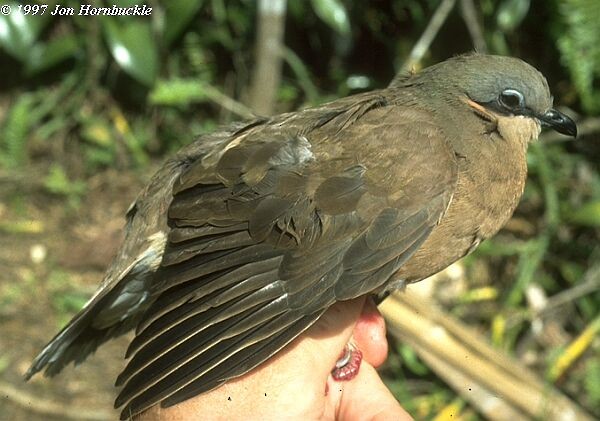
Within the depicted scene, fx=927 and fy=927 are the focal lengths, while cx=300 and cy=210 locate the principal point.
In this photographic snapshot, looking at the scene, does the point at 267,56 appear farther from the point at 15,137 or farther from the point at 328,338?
the point at 328,338

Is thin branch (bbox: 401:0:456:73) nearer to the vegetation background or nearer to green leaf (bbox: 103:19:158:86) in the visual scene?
the vegetation background

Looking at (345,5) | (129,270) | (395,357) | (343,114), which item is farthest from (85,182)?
(343,114)

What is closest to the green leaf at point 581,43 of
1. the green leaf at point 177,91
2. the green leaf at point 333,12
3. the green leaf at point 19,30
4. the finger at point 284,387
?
the green leaf at point 333,12

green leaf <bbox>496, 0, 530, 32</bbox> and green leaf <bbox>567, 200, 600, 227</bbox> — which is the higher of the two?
green leaf <bbox>496, 0, 530, 32</bbox>

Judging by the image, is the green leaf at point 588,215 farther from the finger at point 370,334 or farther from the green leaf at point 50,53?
the green leaf at point 50,53

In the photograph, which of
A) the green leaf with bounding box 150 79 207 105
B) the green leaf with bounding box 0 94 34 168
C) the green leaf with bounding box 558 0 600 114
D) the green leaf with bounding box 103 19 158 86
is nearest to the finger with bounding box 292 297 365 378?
the green leaf with bounding box 558 0 600 114

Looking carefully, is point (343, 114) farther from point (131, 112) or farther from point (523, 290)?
point (131, 112)
